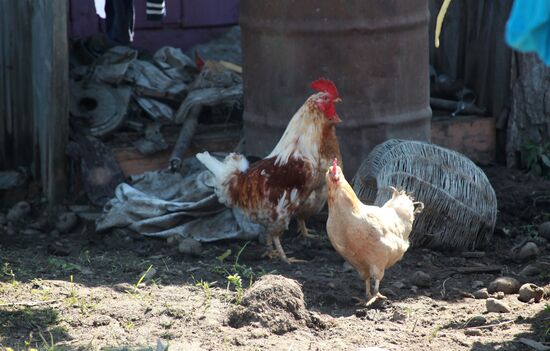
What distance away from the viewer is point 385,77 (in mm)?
7148

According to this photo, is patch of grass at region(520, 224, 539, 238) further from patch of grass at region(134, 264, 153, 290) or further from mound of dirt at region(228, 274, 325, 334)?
patch of grass at region(134, 264, 153, 290)

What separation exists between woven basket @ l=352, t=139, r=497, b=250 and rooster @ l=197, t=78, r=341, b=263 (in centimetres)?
45

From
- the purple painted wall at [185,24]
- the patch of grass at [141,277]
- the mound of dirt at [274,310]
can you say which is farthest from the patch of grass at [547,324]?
the purple painted wall at [185,24]

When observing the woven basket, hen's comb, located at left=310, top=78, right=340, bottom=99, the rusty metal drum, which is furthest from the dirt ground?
hen's comb, located at left=310, top=78, right=340, bottom=99

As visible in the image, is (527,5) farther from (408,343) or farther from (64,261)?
(64,261)

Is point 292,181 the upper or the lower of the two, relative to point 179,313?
upper

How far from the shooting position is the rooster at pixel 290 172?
640 cm

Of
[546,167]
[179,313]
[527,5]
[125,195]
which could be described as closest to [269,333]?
[179,313]

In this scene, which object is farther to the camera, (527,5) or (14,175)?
(14,175)

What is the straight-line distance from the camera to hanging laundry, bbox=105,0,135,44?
7590mm

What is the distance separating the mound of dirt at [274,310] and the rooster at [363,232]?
1.57ft

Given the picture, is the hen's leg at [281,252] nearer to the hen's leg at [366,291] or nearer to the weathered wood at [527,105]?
the hen's leg at [366,291]

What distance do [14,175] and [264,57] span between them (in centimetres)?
226

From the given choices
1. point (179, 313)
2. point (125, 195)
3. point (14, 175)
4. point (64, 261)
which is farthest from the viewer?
point (14, 175)
